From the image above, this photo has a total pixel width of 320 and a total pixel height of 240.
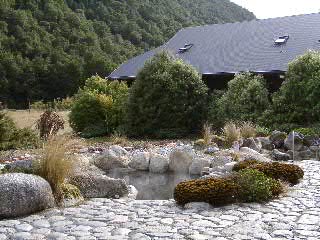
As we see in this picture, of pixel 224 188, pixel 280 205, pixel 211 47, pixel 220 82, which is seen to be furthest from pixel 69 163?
pixel 211 47

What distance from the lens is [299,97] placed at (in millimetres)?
17578

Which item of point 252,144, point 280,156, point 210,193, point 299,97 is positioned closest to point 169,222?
point 210,193

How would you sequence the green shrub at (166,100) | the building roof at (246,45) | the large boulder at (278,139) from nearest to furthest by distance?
the large boulder at (278,139) < the green shrub at (166,100) < the building roof at (246,45)

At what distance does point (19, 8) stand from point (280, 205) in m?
35.9

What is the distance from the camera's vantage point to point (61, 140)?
24.8 ft

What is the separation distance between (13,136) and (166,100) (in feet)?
20.6

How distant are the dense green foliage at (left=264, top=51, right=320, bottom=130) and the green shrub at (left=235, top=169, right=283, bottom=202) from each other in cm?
942

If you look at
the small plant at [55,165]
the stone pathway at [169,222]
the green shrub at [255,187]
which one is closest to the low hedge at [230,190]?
the green shrub at [255,187]

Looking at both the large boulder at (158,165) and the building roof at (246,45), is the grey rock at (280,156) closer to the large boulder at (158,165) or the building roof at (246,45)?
the large boulder at (158,165)

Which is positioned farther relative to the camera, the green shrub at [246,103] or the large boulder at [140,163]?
the green shrub at [246,103]

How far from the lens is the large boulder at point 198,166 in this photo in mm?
11422

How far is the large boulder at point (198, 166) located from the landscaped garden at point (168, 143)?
0.02m

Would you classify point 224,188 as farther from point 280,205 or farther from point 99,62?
point 99,62

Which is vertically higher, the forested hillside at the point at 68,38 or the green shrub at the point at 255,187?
the forested hillside at the point at 68,38
